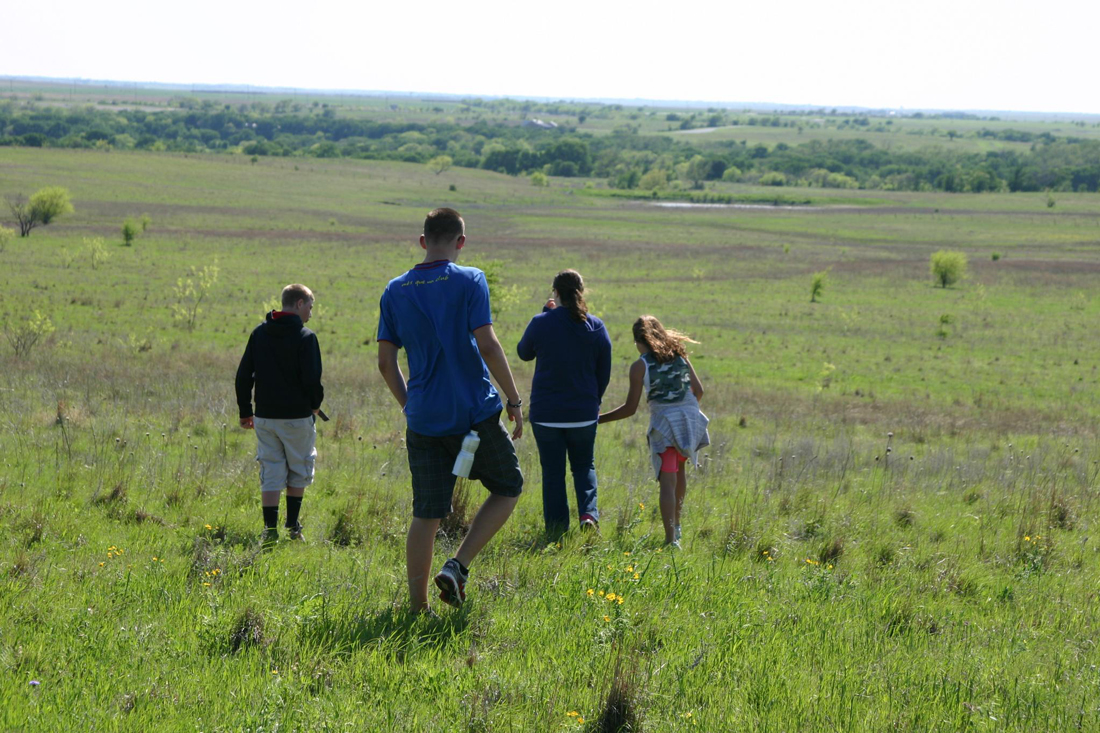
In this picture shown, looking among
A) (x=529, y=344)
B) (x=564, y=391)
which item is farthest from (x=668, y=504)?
(x=529, y=344)

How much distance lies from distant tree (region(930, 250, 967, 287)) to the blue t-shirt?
1963 inches

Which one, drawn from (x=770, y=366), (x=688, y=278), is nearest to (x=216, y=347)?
(x=770, y=366)

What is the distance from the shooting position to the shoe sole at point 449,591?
431cm

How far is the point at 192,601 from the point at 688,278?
4820 cm

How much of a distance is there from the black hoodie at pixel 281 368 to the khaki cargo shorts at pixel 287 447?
6 centimetres

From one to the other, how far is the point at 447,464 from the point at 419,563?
1.60ft

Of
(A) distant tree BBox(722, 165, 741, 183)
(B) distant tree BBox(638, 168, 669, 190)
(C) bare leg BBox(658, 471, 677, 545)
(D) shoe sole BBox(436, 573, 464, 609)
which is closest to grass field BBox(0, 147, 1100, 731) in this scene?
(D) shoe sole BBox(436, 573, 464, 609)

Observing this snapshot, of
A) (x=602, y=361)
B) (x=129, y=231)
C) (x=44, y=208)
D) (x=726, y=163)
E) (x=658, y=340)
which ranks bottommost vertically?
(x=129, y=231)

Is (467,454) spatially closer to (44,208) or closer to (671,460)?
(671,460)

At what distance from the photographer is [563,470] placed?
6.43 meters

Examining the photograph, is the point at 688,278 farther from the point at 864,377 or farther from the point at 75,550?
the point at 75,550

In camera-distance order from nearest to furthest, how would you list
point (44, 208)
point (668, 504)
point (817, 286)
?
1. point (668, 504)
2. point (817, 286)
3. point (44, 208)

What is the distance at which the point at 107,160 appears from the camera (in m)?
110

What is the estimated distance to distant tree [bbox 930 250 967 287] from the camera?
→ 49219mm
